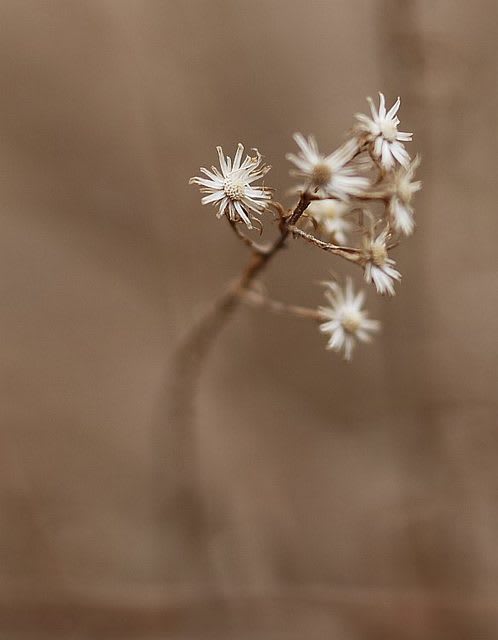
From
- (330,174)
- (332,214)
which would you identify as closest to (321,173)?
(330,174)

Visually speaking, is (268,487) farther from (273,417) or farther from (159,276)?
(159,276)

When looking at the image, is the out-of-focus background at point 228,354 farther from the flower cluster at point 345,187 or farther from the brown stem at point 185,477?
the flower cluster at point 345,187

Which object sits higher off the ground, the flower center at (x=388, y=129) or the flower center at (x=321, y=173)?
the flower center at (x=388, y=129)

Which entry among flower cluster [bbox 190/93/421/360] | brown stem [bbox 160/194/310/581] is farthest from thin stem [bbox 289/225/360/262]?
brown stem [bbox 160/194/310/581]

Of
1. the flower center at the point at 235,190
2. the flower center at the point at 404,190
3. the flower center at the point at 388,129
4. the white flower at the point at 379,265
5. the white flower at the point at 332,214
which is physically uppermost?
the white flower at the point at 332,214

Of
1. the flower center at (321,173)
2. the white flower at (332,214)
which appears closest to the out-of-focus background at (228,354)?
the white flower at (332,214)

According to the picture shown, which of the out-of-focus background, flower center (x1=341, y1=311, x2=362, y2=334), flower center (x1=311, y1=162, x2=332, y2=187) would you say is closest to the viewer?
flower center (x1=311, y1=162, x2=332, y2=187)

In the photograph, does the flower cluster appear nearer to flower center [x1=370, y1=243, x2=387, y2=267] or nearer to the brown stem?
flower center [x1=370, y1=243, x2=387, y2=267]
